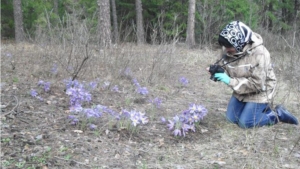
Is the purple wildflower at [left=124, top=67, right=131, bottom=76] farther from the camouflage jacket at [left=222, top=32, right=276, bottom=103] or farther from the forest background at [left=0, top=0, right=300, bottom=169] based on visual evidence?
the camouflage jacket at [left=222, top=32, right=276, bottom=103]

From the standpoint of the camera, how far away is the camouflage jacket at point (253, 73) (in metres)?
3.69

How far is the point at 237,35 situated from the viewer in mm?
3658

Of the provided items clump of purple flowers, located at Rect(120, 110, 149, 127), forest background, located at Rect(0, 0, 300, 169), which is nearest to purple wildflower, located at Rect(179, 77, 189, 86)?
forest background, located at Rect(0, 0, 300, 169)

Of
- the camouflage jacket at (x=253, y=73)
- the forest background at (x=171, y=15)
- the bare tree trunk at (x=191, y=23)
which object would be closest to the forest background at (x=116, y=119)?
the camouflage jacket at (x=253, y=73)

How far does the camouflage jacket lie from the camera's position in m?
3.69

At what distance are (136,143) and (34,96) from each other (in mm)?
1560

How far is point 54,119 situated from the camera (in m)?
3.51

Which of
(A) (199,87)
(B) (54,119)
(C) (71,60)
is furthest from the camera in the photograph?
(A) (199,87)

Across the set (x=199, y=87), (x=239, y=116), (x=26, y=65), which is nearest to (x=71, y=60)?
(x=26, y=65)

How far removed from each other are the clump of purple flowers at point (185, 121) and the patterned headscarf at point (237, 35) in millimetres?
827

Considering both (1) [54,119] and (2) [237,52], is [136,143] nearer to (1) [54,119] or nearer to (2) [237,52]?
(1) [54,119]

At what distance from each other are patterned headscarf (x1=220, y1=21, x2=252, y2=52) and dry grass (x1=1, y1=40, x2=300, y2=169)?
748 mm

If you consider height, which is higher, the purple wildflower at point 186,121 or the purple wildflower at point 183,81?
the purple wildflower at point 183,81

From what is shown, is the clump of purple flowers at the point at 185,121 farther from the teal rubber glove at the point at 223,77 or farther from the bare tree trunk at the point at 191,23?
the bare tree trunk at the point at 191,23
